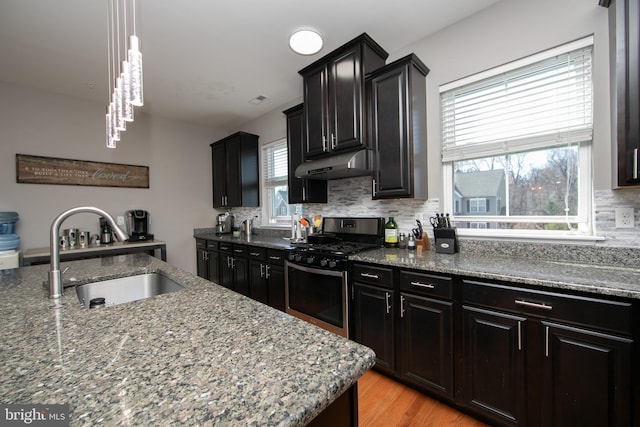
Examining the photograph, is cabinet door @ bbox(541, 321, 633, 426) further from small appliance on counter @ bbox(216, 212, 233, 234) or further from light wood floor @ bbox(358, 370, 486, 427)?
small appliance on counter @ bbox(216, 212, 233, 234)

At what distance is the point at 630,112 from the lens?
1330 mm

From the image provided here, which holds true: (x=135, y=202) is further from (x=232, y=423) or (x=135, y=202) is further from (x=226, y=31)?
(x=232, y=423)

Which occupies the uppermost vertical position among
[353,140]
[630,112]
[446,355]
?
[353,140]

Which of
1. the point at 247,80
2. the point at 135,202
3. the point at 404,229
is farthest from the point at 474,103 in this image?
the point at 135,202

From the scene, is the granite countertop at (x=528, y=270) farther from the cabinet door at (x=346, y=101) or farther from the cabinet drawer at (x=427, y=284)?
the cabinet door at (x=346, y=101)

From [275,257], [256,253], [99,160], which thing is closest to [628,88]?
[275,257]

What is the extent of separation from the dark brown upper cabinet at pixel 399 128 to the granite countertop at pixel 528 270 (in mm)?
586

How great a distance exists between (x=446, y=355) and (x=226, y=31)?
9.73 feet

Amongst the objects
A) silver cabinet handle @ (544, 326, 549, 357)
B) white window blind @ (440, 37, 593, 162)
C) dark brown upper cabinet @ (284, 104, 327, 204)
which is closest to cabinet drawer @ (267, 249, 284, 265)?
dark brown upper cabinet @ (284, 104, 327, 204)

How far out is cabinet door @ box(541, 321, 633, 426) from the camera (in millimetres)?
1168

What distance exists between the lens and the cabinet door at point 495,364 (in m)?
1.40

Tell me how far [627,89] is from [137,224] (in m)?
4.85

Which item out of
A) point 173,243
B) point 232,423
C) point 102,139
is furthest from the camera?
point 173,243

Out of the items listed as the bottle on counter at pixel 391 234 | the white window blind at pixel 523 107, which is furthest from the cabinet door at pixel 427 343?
the white window blind at pixel 523 107
